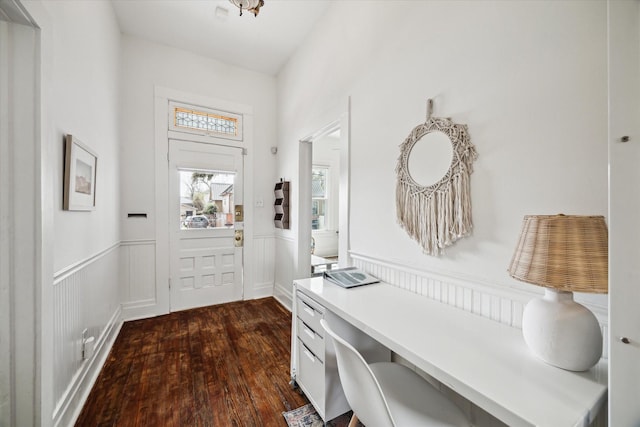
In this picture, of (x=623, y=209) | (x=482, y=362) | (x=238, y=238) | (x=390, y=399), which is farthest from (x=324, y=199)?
(x=623, y=209)

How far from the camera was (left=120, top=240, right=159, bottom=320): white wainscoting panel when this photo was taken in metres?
2.82

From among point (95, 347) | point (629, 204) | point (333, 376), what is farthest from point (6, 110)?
point (629, 204)

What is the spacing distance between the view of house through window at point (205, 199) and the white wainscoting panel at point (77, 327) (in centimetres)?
97

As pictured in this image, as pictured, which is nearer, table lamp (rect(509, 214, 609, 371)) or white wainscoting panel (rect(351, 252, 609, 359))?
table lamp (rect(509, 214, 609, 371))

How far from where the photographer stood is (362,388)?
2.93 ft

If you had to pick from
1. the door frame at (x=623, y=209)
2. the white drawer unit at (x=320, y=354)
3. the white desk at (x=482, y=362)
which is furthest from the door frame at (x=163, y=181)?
the door frame at (x=623, y=209)

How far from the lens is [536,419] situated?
0.61 metres

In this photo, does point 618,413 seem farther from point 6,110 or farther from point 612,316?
point 6,110

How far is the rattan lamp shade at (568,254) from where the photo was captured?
2.35 ft

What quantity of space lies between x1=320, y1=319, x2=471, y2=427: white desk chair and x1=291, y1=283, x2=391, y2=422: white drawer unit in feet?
1.10

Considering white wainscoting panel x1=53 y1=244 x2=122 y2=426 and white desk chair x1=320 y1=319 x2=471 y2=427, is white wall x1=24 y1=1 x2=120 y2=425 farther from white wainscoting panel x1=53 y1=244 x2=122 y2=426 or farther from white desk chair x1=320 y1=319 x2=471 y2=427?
white desk chair x1=320 y1=319 x2=471 y2=427

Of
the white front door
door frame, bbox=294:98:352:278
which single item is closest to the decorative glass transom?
the white front door

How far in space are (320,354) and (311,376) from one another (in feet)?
0.74

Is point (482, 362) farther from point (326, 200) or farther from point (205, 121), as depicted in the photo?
point (326, 200)
